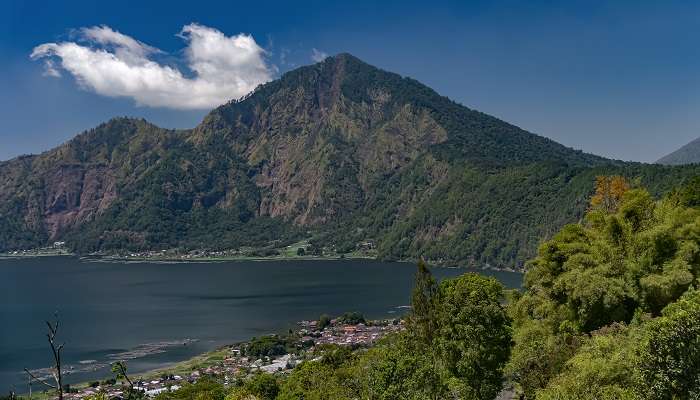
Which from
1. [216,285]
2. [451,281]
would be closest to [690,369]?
[451,281]

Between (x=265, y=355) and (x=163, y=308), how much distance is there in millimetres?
51702

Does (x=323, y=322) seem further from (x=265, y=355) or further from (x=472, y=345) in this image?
(x=472, y=345)

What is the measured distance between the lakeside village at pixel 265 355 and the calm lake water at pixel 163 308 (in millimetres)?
6250

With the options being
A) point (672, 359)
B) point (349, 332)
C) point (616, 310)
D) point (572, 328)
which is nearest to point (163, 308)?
point (349, 332)

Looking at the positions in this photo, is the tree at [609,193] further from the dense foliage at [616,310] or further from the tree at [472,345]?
the tree at [472,345]

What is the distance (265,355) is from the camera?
82.7 m

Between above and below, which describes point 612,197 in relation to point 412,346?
above

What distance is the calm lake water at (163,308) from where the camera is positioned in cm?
8800

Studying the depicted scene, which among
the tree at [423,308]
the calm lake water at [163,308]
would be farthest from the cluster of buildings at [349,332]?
the tree at [423,308]

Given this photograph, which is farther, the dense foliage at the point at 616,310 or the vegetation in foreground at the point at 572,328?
the vegetation in foreground at the point at 572,328

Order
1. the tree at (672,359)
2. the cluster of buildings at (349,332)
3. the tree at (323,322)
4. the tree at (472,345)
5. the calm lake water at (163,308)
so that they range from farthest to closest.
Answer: the tree at (323,322) < the calm lake water at (163,308) < the cluster of buildings at (349,332) < the tree at (472,345) < the tree at (672,359)

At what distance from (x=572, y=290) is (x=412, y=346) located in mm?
10385

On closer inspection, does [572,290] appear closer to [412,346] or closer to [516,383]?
[516,383]

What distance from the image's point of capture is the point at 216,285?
164 m
